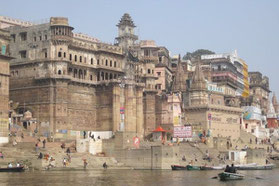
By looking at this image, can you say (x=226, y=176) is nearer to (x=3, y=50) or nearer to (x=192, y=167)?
(x=192, y=167)

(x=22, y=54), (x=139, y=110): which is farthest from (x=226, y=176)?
(x=22, y=54)

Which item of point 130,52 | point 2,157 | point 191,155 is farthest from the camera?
point 130,52

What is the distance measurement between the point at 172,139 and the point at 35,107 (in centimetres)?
2036

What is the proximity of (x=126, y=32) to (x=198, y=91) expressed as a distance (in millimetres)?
15025

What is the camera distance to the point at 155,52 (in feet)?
337

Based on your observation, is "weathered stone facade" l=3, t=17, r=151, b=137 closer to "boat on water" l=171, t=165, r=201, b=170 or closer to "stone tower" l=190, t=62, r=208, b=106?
"stone tower" l=190, t=62, r=208, b=106

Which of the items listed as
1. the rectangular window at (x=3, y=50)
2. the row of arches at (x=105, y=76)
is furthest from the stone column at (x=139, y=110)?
the rectangular window at (x=3, y=50)

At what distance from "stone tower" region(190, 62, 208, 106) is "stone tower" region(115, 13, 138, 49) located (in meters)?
12.0

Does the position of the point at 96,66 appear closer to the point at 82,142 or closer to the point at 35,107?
the point at 35,107

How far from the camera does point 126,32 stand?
95.7 meters

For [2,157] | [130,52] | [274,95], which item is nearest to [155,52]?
[130,52]

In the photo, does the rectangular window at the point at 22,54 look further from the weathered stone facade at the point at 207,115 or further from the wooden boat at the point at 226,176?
the wooden boat at the point at 226,176

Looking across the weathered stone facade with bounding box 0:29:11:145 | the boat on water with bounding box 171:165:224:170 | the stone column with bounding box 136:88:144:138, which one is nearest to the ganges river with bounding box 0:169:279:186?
the boat on water with bounding box 171:165:224:170

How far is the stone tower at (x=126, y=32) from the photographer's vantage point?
95250mm
